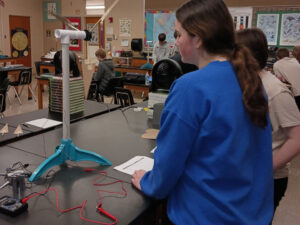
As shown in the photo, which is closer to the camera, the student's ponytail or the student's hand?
the student's ponytail

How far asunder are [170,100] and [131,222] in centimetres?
46

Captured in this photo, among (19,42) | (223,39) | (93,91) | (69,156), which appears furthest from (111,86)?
(19,42)

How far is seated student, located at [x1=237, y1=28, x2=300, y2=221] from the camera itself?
4.47 ft

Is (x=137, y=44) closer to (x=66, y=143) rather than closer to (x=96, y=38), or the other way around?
(x=96, y=38)

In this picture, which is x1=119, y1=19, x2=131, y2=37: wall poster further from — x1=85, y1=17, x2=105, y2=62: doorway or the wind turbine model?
the wind turbine model

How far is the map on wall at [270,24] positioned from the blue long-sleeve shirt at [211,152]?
6387 millimetres

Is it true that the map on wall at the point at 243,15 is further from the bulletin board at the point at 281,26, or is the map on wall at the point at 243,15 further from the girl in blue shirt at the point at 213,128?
the girl in blue shirt at the point at 213,128

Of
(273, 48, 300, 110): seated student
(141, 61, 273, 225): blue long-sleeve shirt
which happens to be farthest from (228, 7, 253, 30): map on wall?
(141, 61, 273, 225): blue long-sleeve shirt

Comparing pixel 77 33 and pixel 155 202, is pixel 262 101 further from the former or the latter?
pixel 77 33

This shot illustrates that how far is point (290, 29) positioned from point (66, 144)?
6.45 meters

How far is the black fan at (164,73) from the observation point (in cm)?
231

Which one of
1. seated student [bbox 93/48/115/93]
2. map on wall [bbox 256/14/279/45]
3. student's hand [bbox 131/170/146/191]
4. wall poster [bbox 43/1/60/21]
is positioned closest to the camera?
student's hand [bbox 131/170/146/191]

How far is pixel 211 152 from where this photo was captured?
98cm

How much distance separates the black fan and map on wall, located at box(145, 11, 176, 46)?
18.2ft
